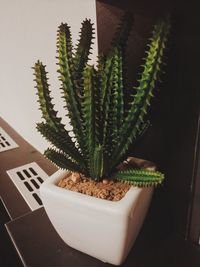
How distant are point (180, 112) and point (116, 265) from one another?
1.09 feet

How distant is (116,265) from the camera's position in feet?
1.77

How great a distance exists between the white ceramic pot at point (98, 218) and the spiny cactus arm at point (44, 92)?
116 mm

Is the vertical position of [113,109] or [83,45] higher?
[83,45]

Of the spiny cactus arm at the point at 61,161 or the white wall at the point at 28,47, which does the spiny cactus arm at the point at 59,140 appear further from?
the white wall at the point at 28,47

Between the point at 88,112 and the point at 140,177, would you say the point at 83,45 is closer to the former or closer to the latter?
the point at 88,112

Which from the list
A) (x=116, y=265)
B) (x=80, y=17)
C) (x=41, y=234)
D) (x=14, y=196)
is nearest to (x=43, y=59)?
(x=80, y=17)

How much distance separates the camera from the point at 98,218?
459 mm

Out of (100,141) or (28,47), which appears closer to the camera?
(100,141)

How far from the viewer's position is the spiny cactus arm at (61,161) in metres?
0.52

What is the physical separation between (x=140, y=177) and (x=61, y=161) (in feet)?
0.52

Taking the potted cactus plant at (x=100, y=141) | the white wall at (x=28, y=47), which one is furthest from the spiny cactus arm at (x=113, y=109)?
the white wall at (x=28, y=47)

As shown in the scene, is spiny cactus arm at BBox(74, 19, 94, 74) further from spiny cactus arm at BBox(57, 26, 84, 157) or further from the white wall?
the white wall

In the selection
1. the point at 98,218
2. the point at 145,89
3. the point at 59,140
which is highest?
the point at 145,89

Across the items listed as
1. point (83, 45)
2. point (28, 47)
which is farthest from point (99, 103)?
point (28, 47)
